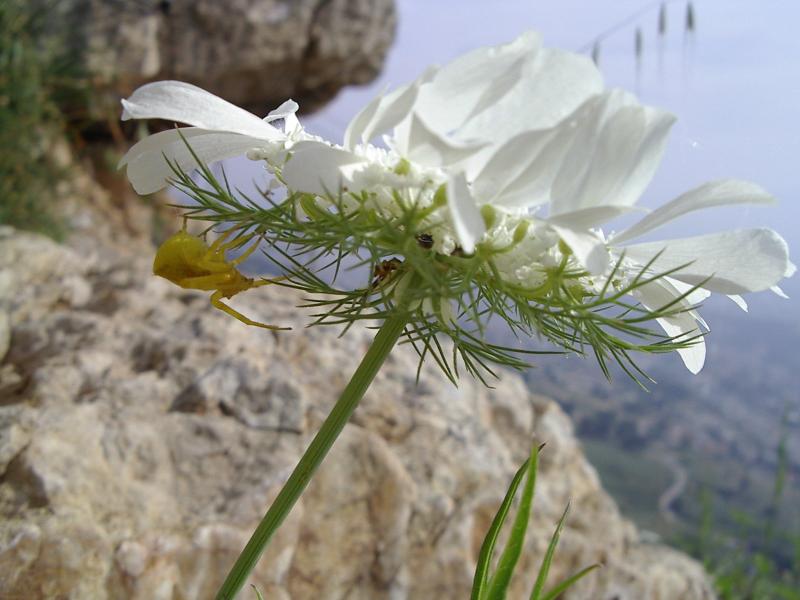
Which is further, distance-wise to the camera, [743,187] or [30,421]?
[30,421]

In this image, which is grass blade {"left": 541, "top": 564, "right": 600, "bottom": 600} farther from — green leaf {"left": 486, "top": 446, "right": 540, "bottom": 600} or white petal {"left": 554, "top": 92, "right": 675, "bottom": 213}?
white petal {"left": 554, "top": 92, "right": 675, "bottom": 213}

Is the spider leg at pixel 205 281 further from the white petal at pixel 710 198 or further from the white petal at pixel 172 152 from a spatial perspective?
the white petal at pixel 710 198

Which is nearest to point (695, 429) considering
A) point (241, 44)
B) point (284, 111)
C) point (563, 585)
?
point (241, 44)

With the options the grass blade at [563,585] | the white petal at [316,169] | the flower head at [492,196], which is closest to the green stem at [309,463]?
the flower head at [492,196]

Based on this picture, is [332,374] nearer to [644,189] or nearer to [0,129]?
[644,189]

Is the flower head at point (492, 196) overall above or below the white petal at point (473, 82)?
below

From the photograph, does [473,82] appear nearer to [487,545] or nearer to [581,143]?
[581,143]

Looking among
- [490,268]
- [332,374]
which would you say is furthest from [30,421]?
[490,268]
